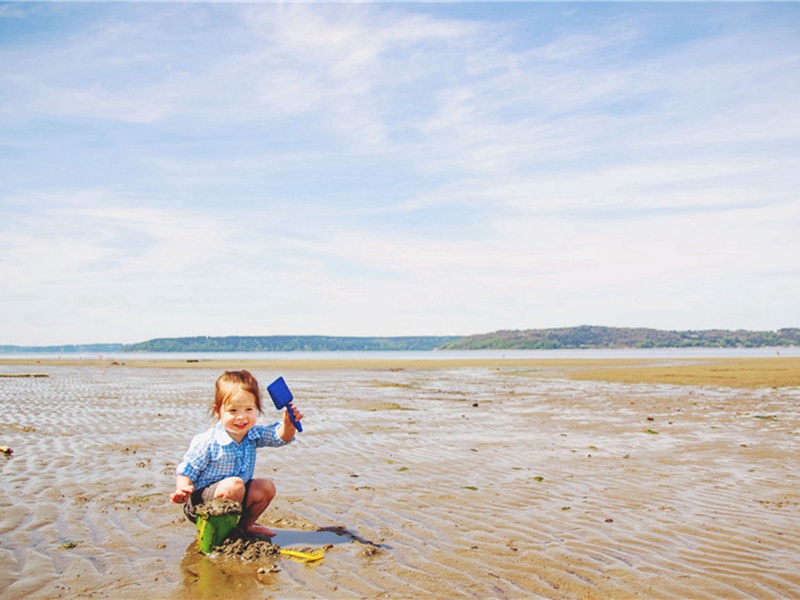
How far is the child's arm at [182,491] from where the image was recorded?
5098 millimetres

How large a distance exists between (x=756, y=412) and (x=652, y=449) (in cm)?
741

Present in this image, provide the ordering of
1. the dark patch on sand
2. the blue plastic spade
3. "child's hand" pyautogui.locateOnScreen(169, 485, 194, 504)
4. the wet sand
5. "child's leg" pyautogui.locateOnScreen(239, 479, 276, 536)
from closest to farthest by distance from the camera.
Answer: the wet sand < "child's hand" pyautogui.locateOnScreen(169, 485, 194, 504) < the dark patch on sand < the blue plastic spade < "child's leg" pyautogui.locateOnScreen(239, 479, 276, 536)

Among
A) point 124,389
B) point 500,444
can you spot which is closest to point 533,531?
point 500,444

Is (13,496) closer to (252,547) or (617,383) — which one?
(252,547)

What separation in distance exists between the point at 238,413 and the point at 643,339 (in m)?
196

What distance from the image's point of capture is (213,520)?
5.27m

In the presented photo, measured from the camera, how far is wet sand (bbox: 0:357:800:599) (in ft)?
16.0

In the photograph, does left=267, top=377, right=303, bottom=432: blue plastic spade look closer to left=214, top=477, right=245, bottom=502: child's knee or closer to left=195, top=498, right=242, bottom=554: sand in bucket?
left=214, top=477, right=245, bottom=502: child's knee

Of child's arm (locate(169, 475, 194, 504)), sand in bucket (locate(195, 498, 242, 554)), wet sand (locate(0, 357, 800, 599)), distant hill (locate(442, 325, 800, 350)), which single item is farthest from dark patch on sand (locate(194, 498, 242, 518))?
distant hill (locate(442, 325, 800, 350))

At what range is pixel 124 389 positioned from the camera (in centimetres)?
2658

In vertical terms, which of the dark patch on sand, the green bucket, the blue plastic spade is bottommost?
the green bucket

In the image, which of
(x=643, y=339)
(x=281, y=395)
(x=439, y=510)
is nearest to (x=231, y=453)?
(x=281, y=395)

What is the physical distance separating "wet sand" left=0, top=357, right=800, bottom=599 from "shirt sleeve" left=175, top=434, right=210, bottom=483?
716 mm

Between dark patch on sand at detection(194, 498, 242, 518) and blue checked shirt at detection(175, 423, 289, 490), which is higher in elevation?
blue checked shirt at detection(175, 423, 289, 490)
